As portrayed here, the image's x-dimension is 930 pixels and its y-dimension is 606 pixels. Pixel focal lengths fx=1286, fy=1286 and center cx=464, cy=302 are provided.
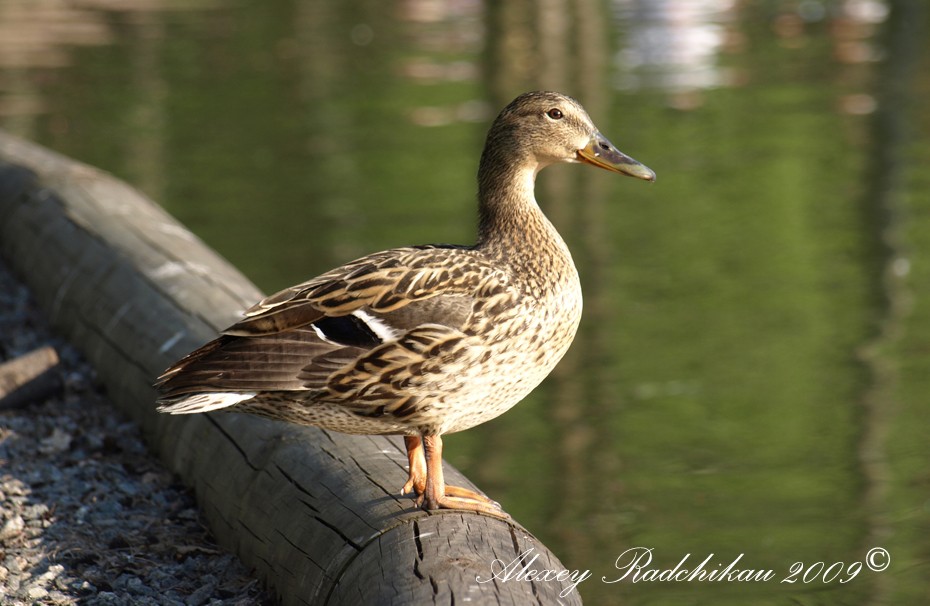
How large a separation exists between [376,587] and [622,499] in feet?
10.2

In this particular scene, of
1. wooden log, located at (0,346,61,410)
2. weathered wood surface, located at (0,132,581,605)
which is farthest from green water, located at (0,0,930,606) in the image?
wooden log, located at (0,346,61,410)

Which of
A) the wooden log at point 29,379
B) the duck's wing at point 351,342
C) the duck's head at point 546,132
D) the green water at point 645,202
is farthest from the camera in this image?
the green water at point 645,202

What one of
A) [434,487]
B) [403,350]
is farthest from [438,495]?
[403,350]

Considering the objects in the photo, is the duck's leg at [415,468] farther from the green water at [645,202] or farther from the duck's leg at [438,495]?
the green water at [645,202]

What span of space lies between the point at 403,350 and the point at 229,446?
1015mm

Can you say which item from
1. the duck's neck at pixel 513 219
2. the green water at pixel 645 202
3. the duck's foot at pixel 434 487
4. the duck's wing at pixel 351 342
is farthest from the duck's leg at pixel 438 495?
the green water at pixel 645 202

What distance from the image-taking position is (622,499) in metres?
6.10

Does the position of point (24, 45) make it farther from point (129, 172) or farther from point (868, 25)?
point (868, 25)

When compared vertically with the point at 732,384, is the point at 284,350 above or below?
above

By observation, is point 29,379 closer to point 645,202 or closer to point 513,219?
point 513,219

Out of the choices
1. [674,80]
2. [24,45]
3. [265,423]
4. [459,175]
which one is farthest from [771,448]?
[24,45]

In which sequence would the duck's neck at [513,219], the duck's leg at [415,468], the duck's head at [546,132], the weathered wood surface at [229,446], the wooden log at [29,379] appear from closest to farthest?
the weathered wood surface at [229,446], the duck's leg at [415,468], the duck's neck at [513,219], the duck's head at [546,132], the wooden log at [29,379]

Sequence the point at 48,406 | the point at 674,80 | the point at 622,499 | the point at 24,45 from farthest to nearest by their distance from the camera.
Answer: the point at 24,45 → the point at 674,80 → the point at 622,499 → the point at 48,406

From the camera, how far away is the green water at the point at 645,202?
19.8 feet
